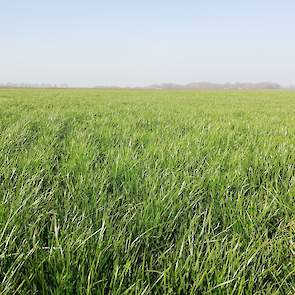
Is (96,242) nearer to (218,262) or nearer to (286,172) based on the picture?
(218,262)

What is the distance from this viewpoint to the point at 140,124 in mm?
5199

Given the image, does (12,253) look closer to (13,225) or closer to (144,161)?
(13,225)

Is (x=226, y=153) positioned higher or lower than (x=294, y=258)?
higher

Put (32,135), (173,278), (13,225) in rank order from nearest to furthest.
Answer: (173,278), (13,225), (32,135)

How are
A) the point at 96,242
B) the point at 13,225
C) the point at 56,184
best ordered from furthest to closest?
the point at 56,184 → the point at 13,225 → the point at 96,242

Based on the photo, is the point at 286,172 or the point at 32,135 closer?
the point at 286,172

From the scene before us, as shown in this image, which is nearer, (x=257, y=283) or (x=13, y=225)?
(x=257, y=283)

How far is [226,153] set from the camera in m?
2.71

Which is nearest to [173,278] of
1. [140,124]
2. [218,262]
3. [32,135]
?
[218,262]

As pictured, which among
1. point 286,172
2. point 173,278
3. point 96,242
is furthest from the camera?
point 286,172

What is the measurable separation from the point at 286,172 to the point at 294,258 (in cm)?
138

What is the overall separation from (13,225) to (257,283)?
44.1 inches

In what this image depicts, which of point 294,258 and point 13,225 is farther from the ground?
point 13,225

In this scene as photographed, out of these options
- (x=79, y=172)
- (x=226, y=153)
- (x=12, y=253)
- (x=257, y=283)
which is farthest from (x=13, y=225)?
(x=226, y=153)
